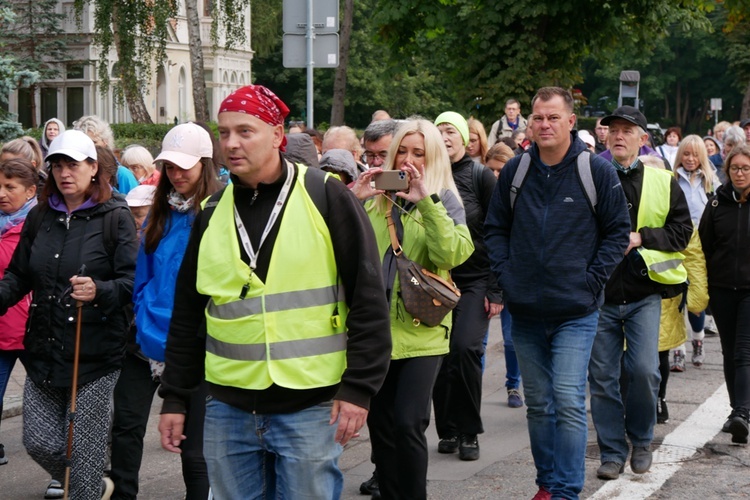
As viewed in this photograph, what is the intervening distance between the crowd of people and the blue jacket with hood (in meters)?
0.01

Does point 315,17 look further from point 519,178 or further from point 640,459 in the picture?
point 640,459

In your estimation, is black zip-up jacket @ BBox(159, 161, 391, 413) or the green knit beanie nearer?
black zip-up jacket @ BBox(159, 161, 391, 413)

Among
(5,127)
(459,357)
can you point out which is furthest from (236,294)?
(5,127)

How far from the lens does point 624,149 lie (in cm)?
700

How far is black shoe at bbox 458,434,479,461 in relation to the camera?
749 cm

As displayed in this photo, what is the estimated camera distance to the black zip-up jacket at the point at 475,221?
7.43 metres

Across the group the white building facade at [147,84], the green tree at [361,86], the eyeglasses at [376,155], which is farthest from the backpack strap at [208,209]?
the green tree at [361,86]

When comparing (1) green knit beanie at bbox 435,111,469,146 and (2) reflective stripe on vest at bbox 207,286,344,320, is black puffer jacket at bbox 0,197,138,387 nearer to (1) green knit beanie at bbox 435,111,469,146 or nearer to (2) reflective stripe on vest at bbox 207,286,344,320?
(2) reflective stripe on vest at bbox 207,286,344,320

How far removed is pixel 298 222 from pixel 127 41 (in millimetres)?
28538

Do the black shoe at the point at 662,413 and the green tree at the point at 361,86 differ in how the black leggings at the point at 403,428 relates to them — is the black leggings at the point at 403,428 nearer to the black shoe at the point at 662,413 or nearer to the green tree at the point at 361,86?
the black shoe at the point at 662,413

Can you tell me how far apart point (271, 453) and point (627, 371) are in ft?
11.6

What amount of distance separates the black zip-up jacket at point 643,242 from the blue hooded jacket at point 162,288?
2638 mm

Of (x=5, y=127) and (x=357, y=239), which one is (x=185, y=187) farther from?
(x=5, y=127)

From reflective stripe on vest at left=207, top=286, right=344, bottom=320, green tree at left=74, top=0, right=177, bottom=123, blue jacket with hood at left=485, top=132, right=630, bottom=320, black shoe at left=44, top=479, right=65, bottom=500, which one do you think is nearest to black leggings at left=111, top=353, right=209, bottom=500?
black shoe at left=44, top=479, right=65, bottom=500
